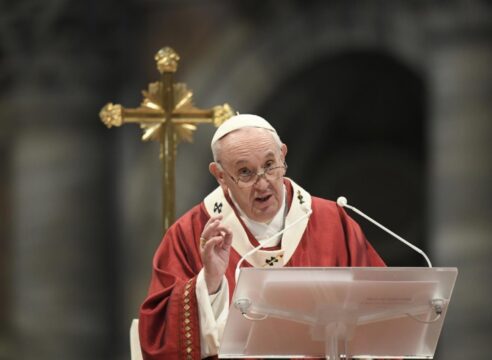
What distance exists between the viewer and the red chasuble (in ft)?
16.4

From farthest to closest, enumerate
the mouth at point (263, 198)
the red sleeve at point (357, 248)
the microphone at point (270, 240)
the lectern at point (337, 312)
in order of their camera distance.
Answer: the red sleeve at point (357, 248), the mouth at point (263, 198), the microphone at point (270, 240), the lectern at point (337, 312)

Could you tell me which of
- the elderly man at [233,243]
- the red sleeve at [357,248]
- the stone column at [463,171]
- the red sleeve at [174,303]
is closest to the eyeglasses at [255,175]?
the elderly man at [233,243]

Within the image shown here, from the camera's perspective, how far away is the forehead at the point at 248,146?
510cm

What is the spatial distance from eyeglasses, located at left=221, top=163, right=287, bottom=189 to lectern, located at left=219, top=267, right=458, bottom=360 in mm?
881

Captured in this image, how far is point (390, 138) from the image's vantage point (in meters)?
7.64

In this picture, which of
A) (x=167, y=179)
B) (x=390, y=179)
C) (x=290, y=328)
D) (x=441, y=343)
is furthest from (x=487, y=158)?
(x=290, y=328)

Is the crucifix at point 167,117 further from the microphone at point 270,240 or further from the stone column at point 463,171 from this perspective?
the stone column at point 463,171

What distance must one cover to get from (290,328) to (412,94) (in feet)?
11.5

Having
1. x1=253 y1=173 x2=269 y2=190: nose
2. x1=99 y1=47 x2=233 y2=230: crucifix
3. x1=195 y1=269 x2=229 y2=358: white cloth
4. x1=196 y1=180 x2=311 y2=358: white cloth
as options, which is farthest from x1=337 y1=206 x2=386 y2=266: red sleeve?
x1=99 y1=47 x2=233 y2=230: crucifix

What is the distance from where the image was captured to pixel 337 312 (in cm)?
431

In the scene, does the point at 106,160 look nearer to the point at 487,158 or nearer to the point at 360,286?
the point at 487,158

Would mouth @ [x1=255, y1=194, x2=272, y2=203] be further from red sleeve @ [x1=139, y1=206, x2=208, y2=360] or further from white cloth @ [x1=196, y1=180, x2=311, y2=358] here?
red sleeve @ [x1=139, y1=206, x2=208, y2=360]

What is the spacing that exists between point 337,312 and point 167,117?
2144 millimetres

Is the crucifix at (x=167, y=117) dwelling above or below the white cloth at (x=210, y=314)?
above
